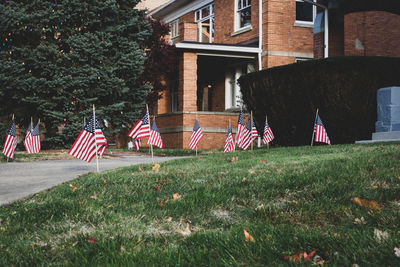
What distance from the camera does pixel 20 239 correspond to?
3.46m

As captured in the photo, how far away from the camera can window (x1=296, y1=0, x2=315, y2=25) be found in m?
19.5

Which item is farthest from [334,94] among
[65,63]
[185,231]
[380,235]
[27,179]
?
[65,63]

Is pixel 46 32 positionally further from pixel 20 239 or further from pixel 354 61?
pixel 20 239

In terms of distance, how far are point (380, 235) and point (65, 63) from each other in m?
14.2

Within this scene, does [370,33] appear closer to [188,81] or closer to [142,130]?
[188,81]

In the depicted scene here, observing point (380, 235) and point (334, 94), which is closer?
point (380, 235)

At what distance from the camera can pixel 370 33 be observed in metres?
19.1

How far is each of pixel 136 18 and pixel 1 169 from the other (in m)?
9.05

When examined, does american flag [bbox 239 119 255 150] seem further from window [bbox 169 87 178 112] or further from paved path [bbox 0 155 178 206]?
window [bbox 169 87 178 112]

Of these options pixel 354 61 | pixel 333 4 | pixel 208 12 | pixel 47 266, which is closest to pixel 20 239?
pixel 47 266

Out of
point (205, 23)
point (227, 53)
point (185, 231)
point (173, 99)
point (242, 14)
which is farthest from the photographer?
point (173, 99)

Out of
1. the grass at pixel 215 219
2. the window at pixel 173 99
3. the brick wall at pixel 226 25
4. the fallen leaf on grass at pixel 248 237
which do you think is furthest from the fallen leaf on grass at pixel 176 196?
the window at pixel 173 99

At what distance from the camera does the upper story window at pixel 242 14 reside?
20.3 meters

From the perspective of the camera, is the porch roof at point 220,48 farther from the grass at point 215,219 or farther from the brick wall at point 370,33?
the grass at point 215,219
